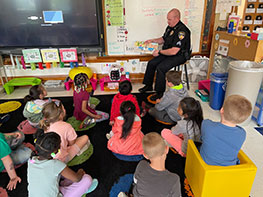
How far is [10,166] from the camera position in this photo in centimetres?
169

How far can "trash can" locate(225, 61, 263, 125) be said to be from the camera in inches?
90.6

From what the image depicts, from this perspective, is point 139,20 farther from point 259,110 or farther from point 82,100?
point 259,110

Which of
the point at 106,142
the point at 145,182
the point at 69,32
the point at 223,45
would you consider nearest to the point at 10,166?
the point at 106,142

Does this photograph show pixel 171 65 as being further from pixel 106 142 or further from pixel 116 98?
pixel 106 142

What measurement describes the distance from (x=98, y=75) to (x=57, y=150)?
2667 millimetres

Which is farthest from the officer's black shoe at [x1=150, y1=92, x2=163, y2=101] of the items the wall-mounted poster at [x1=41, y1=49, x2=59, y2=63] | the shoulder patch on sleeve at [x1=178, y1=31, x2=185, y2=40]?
the wall-mounted poster at [x1=41, y1=49, x2=59, y2=63]

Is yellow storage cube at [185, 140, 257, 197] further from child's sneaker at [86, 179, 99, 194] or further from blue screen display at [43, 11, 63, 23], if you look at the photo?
blue screen display at [43, 11, 63, 23]

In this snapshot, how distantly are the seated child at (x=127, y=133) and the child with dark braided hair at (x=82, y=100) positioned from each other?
2.03 feet

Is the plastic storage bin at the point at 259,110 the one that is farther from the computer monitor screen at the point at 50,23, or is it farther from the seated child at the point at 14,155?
the seated child at the point at 14,155

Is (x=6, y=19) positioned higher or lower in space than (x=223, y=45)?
higher

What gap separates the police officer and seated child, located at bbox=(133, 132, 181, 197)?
79.1 inches

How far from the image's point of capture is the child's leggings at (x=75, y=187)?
1553mm

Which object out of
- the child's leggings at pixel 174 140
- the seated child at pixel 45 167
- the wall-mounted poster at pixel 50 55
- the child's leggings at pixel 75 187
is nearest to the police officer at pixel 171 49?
the child's leggings at pixel 174 140

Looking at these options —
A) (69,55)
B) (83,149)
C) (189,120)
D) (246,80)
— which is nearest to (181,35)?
(246,80)
